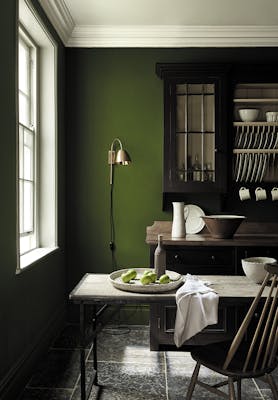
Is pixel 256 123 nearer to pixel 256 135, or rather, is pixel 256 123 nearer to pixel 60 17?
pixel 256 135

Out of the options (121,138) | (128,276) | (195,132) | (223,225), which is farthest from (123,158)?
(128,276)

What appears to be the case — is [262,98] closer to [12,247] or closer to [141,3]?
[141,3]

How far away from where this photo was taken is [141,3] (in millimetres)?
3775

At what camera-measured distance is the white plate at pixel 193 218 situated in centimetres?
437

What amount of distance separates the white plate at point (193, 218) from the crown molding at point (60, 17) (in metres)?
2.00

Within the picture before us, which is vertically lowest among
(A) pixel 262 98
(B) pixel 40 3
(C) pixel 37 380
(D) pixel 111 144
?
(C) pixel 37 380

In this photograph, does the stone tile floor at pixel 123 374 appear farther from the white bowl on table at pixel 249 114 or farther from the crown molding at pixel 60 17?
the crown molding at pixel 60 17

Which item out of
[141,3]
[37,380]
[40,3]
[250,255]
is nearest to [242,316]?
[250,255]

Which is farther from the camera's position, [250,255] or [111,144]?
[111,144]

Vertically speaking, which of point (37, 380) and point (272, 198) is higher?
point (272, 198)

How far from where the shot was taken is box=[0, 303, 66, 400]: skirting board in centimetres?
271

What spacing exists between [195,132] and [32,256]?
1.87 meters

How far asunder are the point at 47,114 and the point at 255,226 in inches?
88.0

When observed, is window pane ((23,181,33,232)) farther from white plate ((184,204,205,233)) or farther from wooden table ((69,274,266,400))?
white plate ((184,204,205,233))
